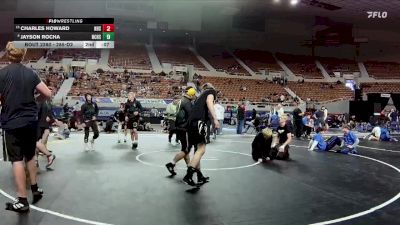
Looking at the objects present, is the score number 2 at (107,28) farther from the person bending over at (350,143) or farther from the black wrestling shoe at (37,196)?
the black wrestling shoe at (37,196)

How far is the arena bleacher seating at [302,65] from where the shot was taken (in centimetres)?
3728

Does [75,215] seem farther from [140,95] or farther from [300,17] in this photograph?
[300,17]

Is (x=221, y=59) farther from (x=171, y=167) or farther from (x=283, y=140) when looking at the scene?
(x=171, y=167)

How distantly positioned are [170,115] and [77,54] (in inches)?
956

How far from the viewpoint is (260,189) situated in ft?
18.7

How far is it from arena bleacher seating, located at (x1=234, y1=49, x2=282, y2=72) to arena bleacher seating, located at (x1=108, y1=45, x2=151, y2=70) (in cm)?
1014

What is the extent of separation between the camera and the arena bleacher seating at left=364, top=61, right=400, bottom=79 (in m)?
37.1

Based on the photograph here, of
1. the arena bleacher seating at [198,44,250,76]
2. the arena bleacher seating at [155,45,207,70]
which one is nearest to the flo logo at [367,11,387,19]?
the arena bleacher seating at [198,44,250,76]

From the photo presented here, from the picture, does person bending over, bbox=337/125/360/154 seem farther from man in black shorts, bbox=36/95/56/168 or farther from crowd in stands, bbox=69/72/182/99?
crowd in stands, bbox=69/72/182/99

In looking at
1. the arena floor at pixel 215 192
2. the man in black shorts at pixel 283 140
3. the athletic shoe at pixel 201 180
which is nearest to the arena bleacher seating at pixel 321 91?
→ the man in black shorts at pixel 283 140

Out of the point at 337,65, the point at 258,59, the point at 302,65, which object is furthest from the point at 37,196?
the point at 337,65

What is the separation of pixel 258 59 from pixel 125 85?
16.4 m

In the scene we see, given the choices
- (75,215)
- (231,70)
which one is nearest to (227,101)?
(231,70)

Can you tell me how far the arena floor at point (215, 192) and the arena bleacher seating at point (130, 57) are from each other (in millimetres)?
24451
